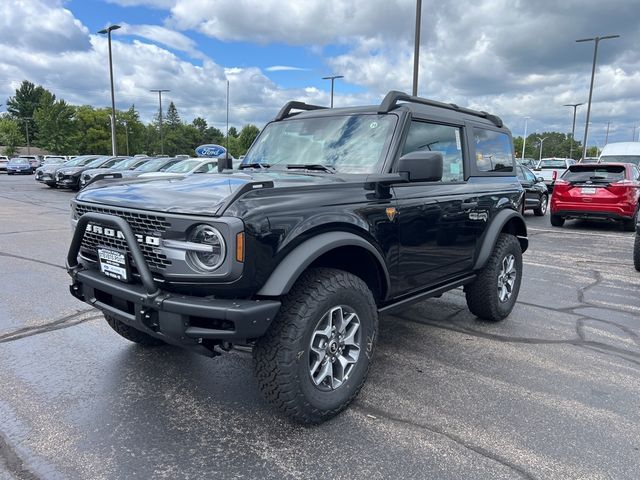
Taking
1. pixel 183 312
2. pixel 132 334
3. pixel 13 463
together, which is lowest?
pixel 13 463

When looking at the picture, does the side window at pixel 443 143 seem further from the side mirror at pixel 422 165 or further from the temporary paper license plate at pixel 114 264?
the temporary paper license plate at pixel 114 264

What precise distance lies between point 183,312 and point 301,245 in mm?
732

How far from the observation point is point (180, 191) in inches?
109

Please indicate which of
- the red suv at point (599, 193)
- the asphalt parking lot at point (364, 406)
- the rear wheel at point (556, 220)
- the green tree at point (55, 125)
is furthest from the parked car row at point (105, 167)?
the green tree at point (55, 125)

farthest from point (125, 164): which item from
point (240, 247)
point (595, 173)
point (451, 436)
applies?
point (451, 436)

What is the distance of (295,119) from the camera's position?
4.34m

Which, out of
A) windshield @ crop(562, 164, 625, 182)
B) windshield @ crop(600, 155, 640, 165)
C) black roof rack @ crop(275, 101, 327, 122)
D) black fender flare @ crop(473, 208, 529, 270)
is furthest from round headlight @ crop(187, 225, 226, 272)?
windshield @ crop(600, 155, 640, 165)

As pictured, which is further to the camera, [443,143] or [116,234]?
[443,143]

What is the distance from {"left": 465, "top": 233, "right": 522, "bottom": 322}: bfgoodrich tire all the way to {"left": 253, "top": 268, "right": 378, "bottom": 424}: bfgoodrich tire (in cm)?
187

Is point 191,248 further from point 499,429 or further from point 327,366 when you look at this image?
point 499,429

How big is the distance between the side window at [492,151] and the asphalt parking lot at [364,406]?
61.4 inches

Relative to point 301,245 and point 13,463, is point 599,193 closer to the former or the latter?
point 301,245

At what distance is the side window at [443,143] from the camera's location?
374 centimetres

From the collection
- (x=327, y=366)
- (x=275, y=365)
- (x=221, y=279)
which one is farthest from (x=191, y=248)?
(x=327, y=366)
